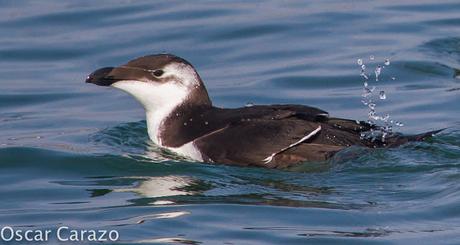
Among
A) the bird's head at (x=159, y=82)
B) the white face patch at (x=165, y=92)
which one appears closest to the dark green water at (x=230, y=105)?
the white face patch at (x=165, y=92)

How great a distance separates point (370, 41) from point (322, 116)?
515 centimetres

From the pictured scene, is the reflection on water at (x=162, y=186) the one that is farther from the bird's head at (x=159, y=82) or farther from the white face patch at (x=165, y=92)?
the bird's head at (x=159, y=82)

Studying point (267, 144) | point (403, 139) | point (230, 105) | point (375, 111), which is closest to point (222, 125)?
point (267, 144)

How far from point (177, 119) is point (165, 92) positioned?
0.27 m

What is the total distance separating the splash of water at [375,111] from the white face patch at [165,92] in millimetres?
1497

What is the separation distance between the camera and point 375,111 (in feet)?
42.9

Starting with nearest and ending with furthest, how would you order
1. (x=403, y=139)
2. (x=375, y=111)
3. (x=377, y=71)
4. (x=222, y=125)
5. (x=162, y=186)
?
(x=162, y=186) → (x=222, y=125) → (x=403, y=139) → (x=375, y=111) → (x=377, y=71)

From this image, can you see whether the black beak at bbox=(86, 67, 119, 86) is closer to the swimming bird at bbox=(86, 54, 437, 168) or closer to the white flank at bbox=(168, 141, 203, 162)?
the swimming bird at bbox=(86, 54, 437, 168)

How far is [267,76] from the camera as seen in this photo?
48.2ft

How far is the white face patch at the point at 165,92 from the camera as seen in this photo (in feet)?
37.2

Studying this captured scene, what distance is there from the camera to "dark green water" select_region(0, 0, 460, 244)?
948 centimetres

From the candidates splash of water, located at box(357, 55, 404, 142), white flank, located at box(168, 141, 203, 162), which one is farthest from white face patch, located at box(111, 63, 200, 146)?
splash of water, located at box(357, 55, 404, 142)

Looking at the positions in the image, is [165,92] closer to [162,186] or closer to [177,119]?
[177,119]

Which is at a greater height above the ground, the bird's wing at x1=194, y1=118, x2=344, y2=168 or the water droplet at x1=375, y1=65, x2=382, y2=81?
the water droplet at x1=375, y1=65, x2=382, y2=81
